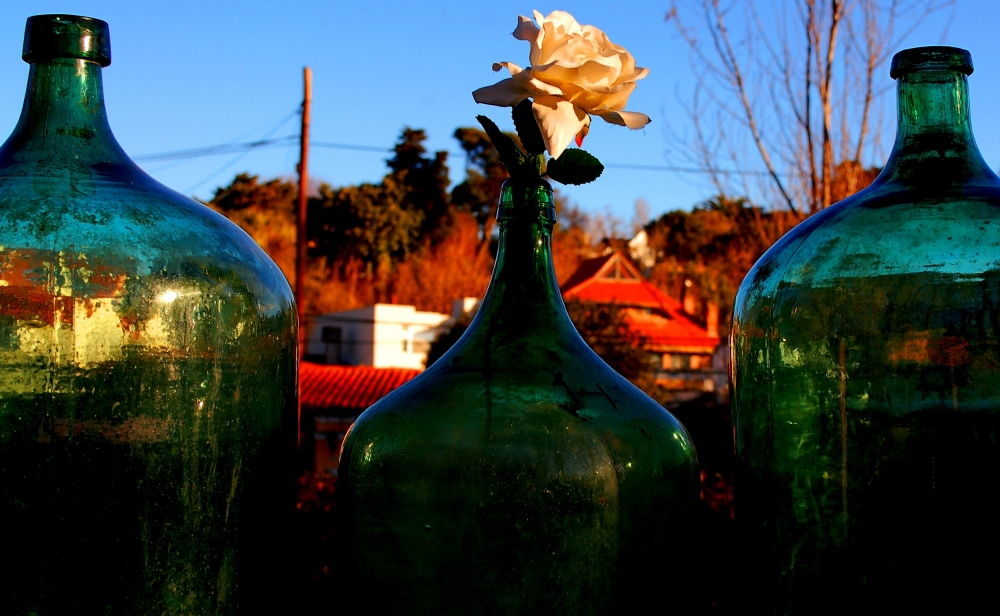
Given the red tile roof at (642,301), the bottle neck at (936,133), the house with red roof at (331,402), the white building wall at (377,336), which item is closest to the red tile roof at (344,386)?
the house with red roof at (331,402)

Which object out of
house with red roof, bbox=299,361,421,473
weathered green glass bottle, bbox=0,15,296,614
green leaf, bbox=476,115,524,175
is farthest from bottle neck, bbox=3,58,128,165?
house with red roof, bbox=299,361,421,473

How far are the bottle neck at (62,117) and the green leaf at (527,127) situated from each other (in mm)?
445

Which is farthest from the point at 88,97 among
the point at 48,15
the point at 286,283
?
the point at 286,283

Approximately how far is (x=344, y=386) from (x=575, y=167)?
1124cm

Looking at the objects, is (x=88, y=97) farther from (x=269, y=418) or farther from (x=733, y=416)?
(x=733, y=416)

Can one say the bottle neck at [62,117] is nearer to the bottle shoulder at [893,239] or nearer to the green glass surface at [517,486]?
the green glass surface at [517,486]

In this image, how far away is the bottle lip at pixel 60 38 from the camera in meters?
1.07

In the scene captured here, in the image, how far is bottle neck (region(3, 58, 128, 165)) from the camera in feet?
3.51

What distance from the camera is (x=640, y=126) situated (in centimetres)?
109

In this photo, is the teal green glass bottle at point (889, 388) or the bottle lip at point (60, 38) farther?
the bottle lip at point (60, 38)

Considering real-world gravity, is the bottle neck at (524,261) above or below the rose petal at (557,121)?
below

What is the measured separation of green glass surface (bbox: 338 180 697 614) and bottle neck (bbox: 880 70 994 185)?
1.22ft

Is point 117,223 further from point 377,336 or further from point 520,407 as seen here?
point 377,336

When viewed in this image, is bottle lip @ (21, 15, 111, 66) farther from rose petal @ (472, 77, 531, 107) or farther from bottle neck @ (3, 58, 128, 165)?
rose petal @ (472, 77, 531, 107)
